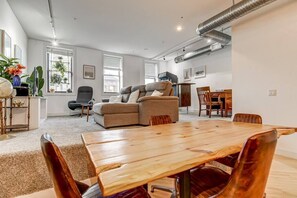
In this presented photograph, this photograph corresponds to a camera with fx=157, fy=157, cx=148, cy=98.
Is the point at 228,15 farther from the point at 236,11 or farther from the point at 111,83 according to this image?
the point at 111,83

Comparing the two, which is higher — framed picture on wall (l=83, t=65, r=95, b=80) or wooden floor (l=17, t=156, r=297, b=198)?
framed picture on wall (l=83, t=65, r=95, b=80)

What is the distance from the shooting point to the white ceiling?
3.46 metres

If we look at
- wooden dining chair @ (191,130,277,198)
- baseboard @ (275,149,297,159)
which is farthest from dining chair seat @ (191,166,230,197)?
baseboard @ (275,149,297,159)

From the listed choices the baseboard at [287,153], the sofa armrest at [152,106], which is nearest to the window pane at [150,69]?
the sofa armrest at [152,106]

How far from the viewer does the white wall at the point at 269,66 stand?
2420 mm

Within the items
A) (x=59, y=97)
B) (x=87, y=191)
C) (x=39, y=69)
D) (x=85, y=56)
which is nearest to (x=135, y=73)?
(x=85, y=56)

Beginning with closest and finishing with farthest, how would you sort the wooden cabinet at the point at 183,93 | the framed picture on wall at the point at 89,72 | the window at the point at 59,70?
the window at the point at 59,70
the wooden cabinet at the point at 183,93
the framed picture on wall at the point at 89,72

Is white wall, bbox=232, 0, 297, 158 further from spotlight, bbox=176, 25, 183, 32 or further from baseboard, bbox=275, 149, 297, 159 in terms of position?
spotlight, bbox=176, 25, 183, 32

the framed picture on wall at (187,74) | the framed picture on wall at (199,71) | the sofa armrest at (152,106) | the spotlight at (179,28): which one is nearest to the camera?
the sofa armrest at (152,106)

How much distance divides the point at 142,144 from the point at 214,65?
20.2 ft

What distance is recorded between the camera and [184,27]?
15.0 ft

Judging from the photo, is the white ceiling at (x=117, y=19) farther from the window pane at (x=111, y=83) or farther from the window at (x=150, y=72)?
the window at (x=150, y=72)

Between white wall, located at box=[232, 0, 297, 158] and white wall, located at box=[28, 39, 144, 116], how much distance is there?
494cm

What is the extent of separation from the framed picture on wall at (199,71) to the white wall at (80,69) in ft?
8.73
